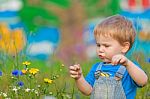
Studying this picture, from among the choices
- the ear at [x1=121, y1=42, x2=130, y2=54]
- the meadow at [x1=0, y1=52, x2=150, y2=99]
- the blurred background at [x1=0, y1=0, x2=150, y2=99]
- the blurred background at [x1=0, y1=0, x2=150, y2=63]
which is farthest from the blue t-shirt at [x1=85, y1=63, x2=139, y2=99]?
the blurred background at [x1=0, y1=0, x2=150, y2=63]

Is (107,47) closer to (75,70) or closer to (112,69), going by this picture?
(112,69)

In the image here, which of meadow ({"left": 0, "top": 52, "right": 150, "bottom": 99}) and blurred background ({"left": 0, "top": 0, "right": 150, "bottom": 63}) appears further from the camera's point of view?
blurred background ({"left": 0, "top": 0, "right": 150, "bottom": 63})

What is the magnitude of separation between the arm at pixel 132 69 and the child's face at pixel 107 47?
21 cm

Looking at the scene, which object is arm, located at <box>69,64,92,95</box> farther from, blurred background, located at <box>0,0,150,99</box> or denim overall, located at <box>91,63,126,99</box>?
blurred background, located at <box>0,0,150,99</box>

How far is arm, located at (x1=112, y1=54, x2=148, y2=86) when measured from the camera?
10.4 feet

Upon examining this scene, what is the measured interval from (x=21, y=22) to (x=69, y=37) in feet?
3.61

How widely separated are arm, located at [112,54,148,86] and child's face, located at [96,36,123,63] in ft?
0.68

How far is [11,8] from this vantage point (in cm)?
1077

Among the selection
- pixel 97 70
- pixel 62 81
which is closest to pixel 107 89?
pixel 97 70

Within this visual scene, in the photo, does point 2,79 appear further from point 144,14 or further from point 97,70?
point 144,14

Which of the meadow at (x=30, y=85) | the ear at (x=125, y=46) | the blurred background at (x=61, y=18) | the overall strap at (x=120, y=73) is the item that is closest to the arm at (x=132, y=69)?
the overall strap at (x=120, y=73)

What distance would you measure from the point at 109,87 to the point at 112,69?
132 millimetres

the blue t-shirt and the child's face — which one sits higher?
the child's face

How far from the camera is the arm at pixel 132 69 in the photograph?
3180 mm
